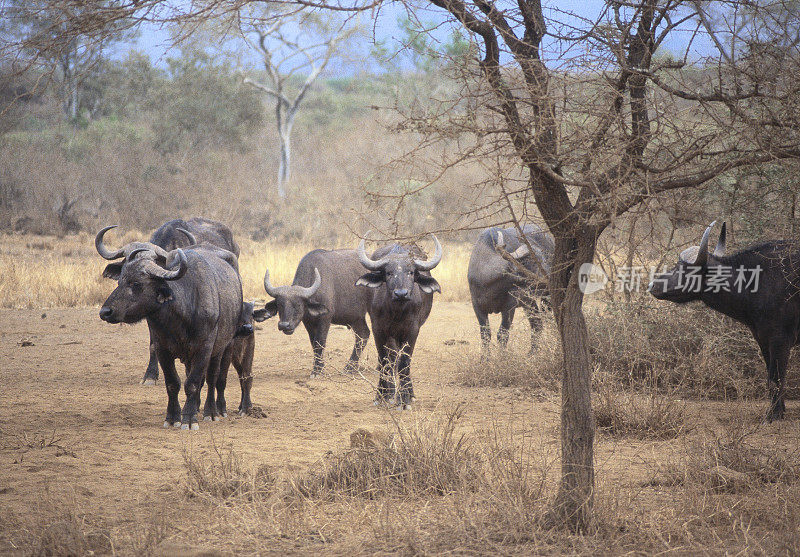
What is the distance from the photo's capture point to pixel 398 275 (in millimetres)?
7754

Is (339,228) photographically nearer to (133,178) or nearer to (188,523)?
(133,178)

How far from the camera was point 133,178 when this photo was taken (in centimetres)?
2558

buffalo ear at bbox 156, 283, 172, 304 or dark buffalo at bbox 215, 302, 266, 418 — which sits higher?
buffalo ear at bbox 156, 283, 172, 304

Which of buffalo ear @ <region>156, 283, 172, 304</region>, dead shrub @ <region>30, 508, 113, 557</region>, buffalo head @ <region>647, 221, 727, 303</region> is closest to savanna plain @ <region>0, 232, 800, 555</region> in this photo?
dead shrub @ <region>30, 508, 113, 557</region>

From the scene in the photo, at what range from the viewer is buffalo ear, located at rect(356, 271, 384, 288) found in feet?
26.0

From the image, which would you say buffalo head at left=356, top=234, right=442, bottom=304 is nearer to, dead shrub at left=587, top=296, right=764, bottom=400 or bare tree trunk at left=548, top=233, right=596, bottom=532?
dead shrub at left=587, top=296, right=764, bottom=400

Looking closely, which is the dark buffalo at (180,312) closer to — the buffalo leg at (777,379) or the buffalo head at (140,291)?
the buffalo head at (140,291)

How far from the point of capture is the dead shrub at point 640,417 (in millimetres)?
6410

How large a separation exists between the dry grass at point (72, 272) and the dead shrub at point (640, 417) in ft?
29.8

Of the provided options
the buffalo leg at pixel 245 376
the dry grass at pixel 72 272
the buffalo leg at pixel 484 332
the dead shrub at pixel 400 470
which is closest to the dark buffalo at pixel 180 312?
the buffalo leg at pixel 245 376

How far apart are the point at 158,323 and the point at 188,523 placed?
107 inches

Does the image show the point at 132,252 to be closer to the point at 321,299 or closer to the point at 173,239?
the point at 173,239

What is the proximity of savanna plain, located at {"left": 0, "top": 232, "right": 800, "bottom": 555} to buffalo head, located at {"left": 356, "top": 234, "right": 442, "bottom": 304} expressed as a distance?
1193 millimetres

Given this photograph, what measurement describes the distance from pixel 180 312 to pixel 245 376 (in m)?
1.12
